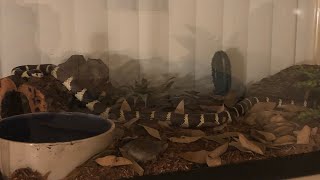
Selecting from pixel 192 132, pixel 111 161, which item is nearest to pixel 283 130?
pixel 192 132

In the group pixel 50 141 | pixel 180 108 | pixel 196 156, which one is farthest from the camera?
pixel 180 108

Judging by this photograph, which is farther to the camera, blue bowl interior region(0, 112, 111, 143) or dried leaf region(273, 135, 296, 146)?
dried leaf region(273, 135, 296, 146)

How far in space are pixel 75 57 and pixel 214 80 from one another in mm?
450

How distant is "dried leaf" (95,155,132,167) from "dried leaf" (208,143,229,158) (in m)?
0.22

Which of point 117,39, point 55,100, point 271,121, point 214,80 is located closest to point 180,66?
point 214,80

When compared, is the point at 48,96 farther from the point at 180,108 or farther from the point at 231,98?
the point at 231,98

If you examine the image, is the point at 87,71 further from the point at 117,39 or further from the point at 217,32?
the point at 217,32

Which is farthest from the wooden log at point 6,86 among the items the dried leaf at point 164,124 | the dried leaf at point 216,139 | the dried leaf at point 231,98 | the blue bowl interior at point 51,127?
the dried leaf at point 231,98

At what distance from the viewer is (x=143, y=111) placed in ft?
3.84

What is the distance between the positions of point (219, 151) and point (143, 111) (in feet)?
0.79

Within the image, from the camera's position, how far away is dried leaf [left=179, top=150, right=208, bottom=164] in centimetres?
103

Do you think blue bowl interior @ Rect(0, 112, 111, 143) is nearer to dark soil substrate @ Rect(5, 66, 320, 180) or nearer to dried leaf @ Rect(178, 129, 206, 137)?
dark soil substrate @ Rect(5, 66, 320, 180)

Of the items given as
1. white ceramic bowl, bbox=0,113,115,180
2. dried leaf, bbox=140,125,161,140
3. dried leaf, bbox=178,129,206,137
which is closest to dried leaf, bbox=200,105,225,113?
dried leaf, bbox=178,129,206,137

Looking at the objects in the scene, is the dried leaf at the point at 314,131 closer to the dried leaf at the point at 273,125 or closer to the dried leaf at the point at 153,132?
the dried leaf at the point at 273,125
